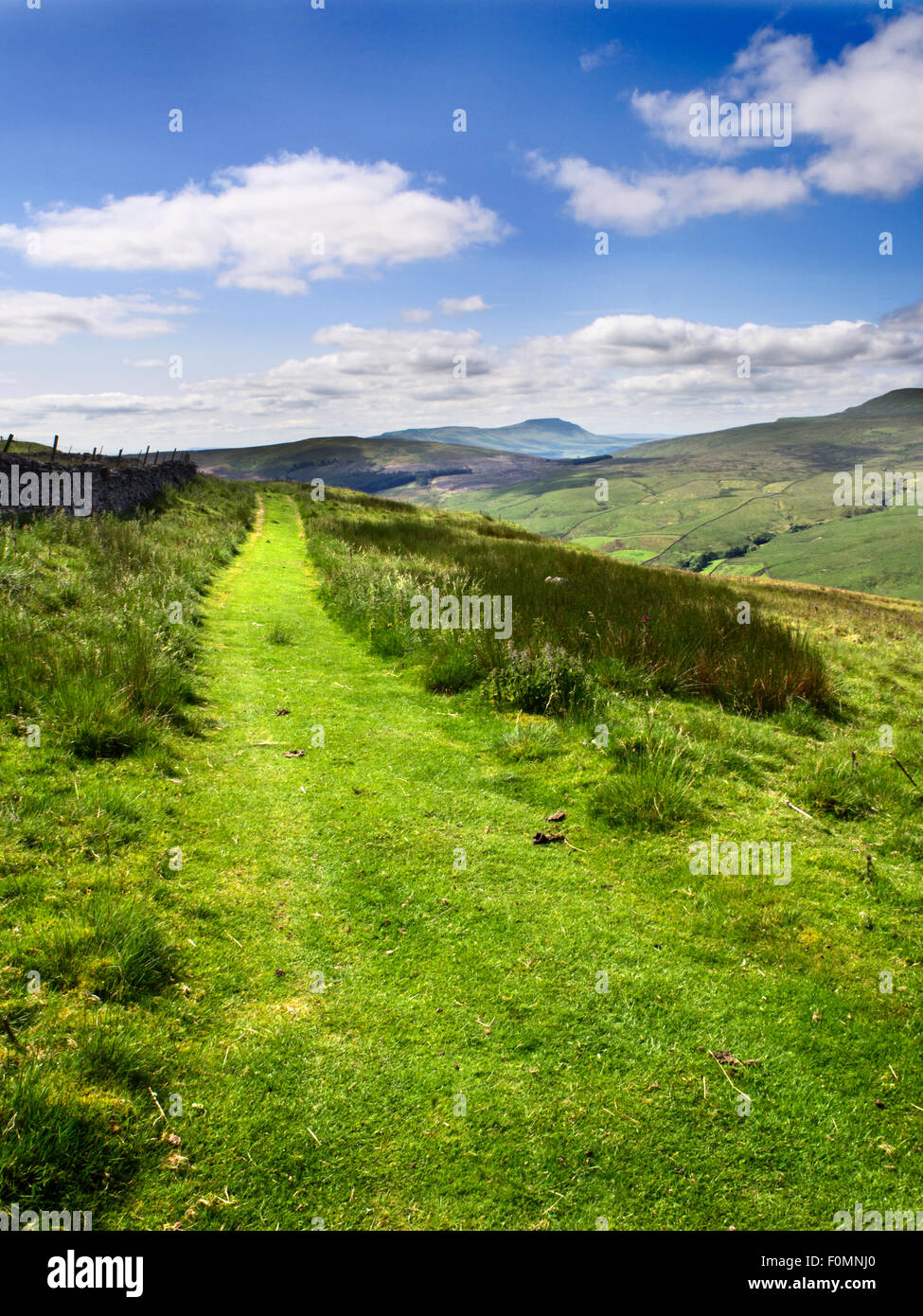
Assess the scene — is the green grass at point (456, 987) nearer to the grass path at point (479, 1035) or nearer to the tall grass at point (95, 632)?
the grass path at point (479, 1035)

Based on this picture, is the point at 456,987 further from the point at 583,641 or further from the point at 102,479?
the point at 102,479

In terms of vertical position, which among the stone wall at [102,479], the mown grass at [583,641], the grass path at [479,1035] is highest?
the stone wall at [102,479]

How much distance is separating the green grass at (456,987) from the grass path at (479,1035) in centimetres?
2

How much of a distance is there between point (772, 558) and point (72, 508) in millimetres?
212370

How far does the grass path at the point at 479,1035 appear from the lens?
9.26ft

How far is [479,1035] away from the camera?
11.9ft

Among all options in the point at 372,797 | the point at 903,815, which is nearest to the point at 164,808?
the point at 372,797

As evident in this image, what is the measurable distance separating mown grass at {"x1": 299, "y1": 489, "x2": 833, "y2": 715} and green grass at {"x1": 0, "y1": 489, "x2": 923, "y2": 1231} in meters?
1.76

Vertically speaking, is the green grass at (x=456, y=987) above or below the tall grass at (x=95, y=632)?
below

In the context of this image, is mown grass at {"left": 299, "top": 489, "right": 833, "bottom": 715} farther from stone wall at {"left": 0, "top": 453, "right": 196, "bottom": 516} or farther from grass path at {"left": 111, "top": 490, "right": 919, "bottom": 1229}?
stone wall at {"left": 0, "top": 453, "right": 196, "bottom": 516}

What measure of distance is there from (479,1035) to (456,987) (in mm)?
386

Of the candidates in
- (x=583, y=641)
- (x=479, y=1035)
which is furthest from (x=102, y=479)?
(x=479, y=1035)

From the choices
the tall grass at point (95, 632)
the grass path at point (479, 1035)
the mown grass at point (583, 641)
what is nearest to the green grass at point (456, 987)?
the grass path at point (479, 1035)

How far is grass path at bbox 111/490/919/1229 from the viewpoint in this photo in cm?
282
